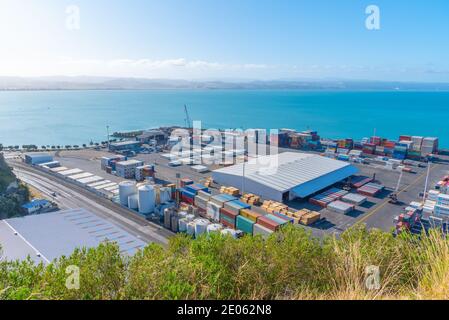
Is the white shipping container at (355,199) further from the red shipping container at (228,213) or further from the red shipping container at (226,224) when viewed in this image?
the red shipping container at (226,224)

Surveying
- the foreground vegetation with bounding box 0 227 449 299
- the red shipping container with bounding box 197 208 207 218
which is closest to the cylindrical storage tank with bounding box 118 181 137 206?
the red shipping container with bounding box 197 208 207 218

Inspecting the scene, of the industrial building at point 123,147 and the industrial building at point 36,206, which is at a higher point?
the industrial building at point 123,147

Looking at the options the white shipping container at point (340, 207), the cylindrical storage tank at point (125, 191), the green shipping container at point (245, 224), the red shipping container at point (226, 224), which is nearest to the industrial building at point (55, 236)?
the cylindrical storage tank at point (125, 191)

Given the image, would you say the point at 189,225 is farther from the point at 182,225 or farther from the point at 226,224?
the point at 226,224

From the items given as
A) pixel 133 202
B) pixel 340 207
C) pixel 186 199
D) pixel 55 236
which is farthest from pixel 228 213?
pixel 55 236

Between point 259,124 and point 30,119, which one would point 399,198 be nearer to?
point 259,124

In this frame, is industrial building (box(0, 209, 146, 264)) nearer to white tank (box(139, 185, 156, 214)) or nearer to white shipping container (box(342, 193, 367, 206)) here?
white tank (box(139, 185, 156, 214))
